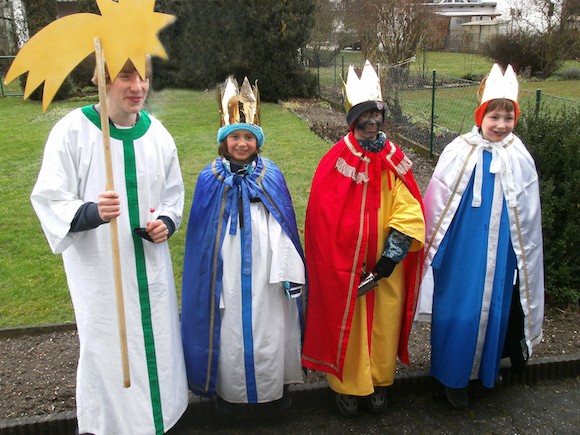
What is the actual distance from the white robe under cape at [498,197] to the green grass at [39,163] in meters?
1.68

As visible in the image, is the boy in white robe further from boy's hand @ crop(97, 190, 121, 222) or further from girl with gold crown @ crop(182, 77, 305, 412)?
girl with gold crown @ crop(182, 77, 305, 412)

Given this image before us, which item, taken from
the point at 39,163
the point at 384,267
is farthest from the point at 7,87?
the point at 384,267

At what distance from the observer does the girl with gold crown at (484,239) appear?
3.11 m

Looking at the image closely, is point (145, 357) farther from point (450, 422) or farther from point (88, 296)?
point (450, 422)

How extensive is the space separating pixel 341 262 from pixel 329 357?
0.56 m

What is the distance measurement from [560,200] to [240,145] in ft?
8.74

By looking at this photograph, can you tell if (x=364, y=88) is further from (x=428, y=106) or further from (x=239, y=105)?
(x=428, y=106)

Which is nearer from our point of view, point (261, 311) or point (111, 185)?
point (111, 185)

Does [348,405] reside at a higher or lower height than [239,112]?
lower

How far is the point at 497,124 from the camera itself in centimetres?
310

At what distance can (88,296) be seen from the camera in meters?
2.66

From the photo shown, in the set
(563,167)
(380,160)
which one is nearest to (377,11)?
(563,167)

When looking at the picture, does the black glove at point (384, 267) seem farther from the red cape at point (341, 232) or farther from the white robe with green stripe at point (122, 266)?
the white robe with green stripe at point (122, 266)

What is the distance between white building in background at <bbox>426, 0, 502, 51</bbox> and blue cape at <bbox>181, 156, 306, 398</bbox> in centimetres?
3159
